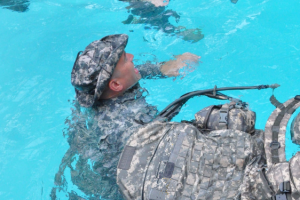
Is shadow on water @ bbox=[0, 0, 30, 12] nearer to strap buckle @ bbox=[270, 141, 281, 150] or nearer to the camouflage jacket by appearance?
the camouflage jacket

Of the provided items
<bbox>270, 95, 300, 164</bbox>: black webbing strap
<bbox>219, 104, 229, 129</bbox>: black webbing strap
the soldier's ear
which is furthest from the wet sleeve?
<bbox>270, 95, 300, 164</bbox>: black webbing strap

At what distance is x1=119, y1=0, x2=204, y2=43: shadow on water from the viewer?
513cm

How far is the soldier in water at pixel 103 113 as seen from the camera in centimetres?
270

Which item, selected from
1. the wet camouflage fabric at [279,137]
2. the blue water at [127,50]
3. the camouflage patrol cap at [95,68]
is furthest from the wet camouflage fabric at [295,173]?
the blue water at [127,50]

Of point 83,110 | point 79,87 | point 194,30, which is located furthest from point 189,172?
point 194,30

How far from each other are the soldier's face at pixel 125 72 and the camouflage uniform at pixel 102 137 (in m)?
0.12

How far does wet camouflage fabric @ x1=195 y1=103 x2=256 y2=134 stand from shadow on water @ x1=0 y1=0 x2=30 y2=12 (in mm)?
5177

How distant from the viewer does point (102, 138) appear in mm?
2717

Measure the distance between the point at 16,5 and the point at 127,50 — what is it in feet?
9.99

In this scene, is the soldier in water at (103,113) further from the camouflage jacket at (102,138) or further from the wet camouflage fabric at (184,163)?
the wet camouflage fabric at (184,163)

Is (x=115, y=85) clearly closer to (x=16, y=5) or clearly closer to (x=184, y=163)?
(x=184, y=163)

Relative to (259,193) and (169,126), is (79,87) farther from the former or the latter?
(259,193)

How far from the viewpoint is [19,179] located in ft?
12.8

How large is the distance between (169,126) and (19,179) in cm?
250
